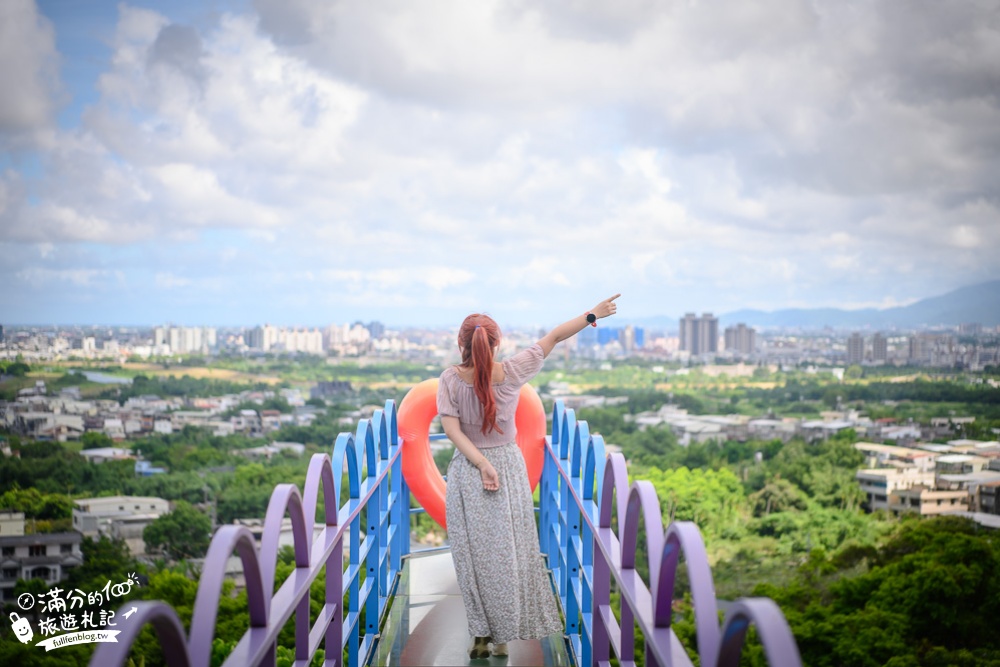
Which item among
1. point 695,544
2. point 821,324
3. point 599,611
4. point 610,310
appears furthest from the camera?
point 821,324

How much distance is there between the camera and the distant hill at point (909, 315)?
60.9m

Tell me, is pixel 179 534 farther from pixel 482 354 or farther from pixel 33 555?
pixel 482 354

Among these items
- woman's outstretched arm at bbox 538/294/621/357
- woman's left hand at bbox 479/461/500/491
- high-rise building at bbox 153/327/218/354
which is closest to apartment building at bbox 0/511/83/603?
high-rise building at bbox 153/327/218/354

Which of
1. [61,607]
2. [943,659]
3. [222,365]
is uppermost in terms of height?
[222,365]

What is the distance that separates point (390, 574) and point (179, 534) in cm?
3408

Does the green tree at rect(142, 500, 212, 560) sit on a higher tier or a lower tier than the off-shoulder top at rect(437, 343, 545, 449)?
lower

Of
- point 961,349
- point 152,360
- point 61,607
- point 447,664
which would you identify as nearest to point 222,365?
point 152,360

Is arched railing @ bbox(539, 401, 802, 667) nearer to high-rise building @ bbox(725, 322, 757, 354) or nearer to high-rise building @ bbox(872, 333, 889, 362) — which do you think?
high-rise building @ bbox(872, 333, 889, 362)

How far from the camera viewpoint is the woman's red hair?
291cm

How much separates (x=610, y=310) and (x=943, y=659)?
18529 mm

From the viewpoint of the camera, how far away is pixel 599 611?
2.39 meters

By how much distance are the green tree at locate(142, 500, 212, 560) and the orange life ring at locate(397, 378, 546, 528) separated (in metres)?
31.7

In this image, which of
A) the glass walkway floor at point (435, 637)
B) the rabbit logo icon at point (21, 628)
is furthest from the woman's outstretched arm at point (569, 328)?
the rabbit logo icon at point (21, 628)

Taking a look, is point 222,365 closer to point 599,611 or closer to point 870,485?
point 870,485
